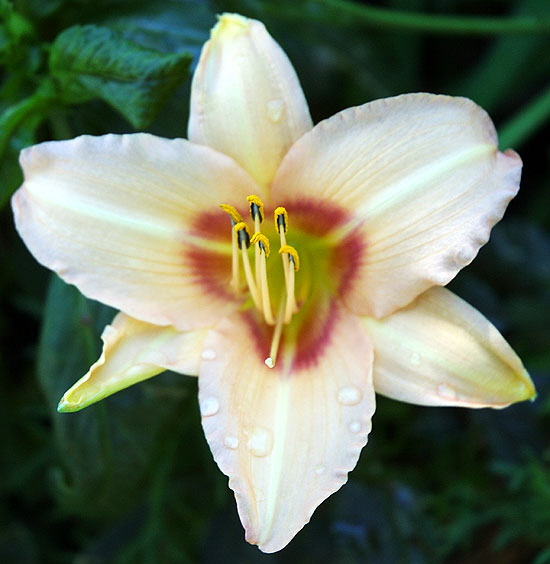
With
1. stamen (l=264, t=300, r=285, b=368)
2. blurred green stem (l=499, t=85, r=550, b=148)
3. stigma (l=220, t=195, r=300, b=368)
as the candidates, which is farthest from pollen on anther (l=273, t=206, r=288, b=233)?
blurred green stem (l=499, t=85, r=550, b=148)

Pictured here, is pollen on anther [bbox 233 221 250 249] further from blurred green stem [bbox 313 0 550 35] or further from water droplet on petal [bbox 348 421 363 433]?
blurred green stem [bbox 313 0 550 35]

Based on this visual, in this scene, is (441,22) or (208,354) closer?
(208,354)

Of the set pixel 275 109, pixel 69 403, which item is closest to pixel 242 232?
pixel 275 109

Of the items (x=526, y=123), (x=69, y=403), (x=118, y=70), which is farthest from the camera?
(x=526, y=123)

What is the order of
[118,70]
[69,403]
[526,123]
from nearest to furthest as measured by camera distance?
1. [69,403]
2. [118,70]
3. [526,123]

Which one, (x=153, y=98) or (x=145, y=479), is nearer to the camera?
(x=153, y=98)

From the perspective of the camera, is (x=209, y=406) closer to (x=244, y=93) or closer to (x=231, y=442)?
(x=231, y=442)

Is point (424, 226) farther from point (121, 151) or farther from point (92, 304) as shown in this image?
point (92, 304)

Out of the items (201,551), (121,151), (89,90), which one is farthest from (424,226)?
(201,551)
